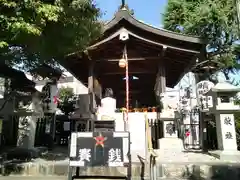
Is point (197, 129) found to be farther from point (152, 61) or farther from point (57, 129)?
point (57, 129)

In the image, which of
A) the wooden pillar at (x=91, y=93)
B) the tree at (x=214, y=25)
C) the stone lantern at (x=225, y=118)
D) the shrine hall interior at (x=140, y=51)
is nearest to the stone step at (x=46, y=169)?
the stone lantern at (x=225, y=118)

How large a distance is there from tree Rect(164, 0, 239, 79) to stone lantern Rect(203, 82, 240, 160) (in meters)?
9.00

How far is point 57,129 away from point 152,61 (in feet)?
23.1

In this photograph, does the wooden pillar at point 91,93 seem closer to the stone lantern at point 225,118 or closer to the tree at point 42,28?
the tree at point 42,28

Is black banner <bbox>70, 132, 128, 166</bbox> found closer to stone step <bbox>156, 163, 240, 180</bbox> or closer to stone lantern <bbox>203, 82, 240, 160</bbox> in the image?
stone step <bbox>156, 163, 240, 180</bbox>

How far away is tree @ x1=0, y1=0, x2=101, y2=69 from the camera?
6.11 m

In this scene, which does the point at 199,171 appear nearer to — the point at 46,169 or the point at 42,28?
the point at 46,169

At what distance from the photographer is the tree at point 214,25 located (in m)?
18.2

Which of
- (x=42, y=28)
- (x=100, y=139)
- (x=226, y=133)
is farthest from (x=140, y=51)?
(x=100, y=139)

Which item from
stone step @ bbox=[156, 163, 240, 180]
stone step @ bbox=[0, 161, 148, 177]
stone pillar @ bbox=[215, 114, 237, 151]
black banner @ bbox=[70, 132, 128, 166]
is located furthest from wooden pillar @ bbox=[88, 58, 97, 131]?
black banner @ bbox=[70, 132, 128, 166]

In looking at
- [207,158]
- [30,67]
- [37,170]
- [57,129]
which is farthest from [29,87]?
[207,158]

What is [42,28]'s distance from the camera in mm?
6695

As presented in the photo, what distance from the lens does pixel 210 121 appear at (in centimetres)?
1215

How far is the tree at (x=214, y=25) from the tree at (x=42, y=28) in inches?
468
